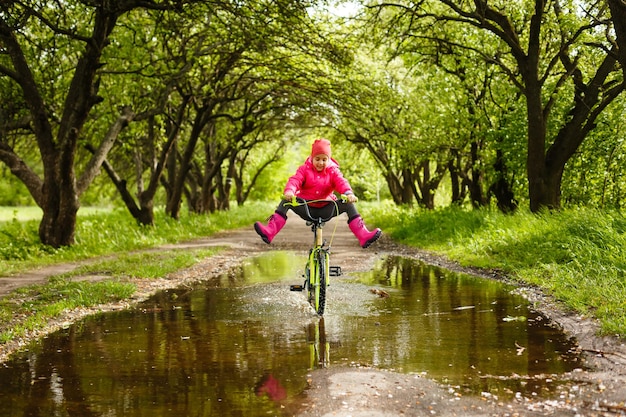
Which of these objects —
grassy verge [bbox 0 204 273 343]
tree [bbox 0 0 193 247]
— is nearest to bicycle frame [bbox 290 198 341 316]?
grassy verge [bbox 0 204 273 343]

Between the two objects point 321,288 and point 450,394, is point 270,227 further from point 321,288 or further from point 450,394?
point 450,394

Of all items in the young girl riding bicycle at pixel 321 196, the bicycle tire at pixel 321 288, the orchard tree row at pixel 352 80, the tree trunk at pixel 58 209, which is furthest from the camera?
the tree trunk at pixel 58 209

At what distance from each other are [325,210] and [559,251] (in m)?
5.35

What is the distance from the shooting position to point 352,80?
22469mm

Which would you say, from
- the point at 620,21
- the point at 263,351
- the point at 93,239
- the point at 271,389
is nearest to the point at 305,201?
the point at 263,351

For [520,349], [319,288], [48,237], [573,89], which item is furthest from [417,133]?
[520,349]

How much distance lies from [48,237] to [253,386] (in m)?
13.0

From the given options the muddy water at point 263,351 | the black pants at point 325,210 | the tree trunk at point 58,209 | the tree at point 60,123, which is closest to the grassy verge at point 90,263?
the tree trunk at point 58,209

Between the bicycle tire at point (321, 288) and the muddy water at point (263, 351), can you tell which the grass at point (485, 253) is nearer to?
the muddy water at point (263, 351)

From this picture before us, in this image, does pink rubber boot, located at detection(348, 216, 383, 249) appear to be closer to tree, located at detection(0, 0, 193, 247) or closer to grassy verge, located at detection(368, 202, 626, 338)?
grassy verge, located at detection(368, 202, 626, 338)

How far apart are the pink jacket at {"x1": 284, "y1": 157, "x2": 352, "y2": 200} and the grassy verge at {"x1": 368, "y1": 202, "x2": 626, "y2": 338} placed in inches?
126

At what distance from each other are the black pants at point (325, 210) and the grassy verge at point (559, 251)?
2891 mm

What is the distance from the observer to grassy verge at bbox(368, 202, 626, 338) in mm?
8102

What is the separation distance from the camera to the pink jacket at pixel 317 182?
27.2 feet
